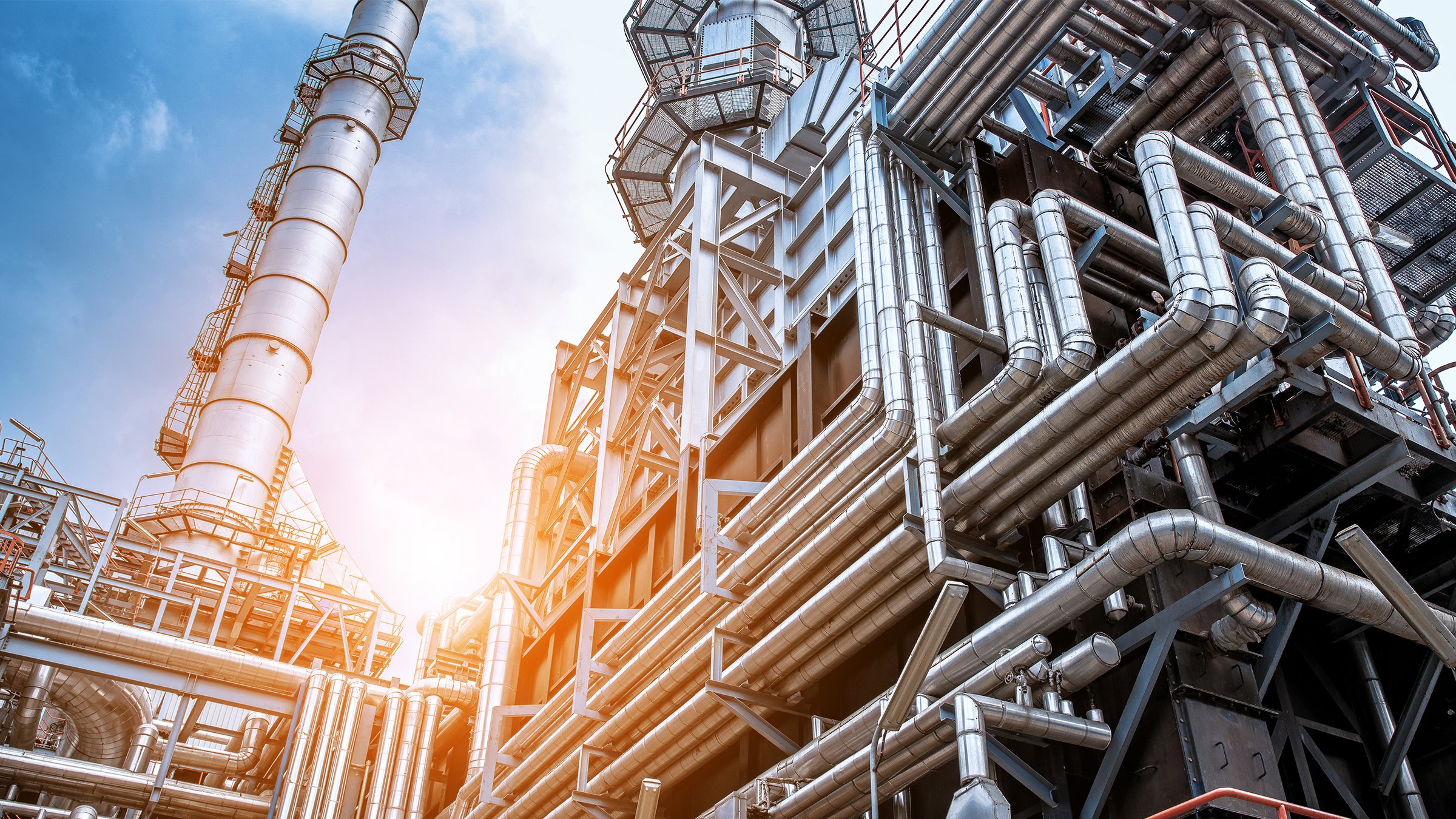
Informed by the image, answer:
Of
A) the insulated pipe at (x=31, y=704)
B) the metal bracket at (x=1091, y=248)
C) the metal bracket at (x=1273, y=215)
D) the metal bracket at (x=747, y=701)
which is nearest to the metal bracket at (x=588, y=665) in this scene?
the metal bracket at (x=747, y=701)

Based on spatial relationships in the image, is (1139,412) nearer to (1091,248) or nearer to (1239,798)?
(1091,248)

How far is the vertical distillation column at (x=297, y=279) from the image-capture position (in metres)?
30.1

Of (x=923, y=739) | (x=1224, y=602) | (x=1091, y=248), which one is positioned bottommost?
(x=923, y=739)

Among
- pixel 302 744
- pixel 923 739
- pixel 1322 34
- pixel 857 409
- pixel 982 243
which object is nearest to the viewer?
pixel 923 739

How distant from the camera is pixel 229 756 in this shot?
82.5ft

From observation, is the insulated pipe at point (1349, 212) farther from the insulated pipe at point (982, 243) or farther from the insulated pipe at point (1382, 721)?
the insulated pipe at point (1382, 721)

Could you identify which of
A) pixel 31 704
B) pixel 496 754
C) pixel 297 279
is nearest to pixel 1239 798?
pixel 496 754

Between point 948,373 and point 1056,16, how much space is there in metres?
3.86

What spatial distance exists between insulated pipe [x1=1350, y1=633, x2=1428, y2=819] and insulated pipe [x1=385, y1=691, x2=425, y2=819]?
1779cm

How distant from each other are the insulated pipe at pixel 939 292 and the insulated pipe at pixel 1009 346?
24.1 inches

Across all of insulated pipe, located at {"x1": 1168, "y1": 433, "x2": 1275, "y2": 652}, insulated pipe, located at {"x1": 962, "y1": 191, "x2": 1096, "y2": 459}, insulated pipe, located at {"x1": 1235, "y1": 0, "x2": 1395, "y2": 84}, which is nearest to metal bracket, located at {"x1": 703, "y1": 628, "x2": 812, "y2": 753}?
insulated pipe, located at {"x1": 962, "y1": 191, "x2": 1096, "y2": 459}

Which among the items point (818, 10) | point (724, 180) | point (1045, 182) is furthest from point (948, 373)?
point (818, 10)

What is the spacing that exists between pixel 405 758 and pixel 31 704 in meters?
8.16

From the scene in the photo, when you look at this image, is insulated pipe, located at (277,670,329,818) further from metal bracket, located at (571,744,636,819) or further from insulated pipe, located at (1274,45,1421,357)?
insulated pipe, located at (1274,45,1421,357)
